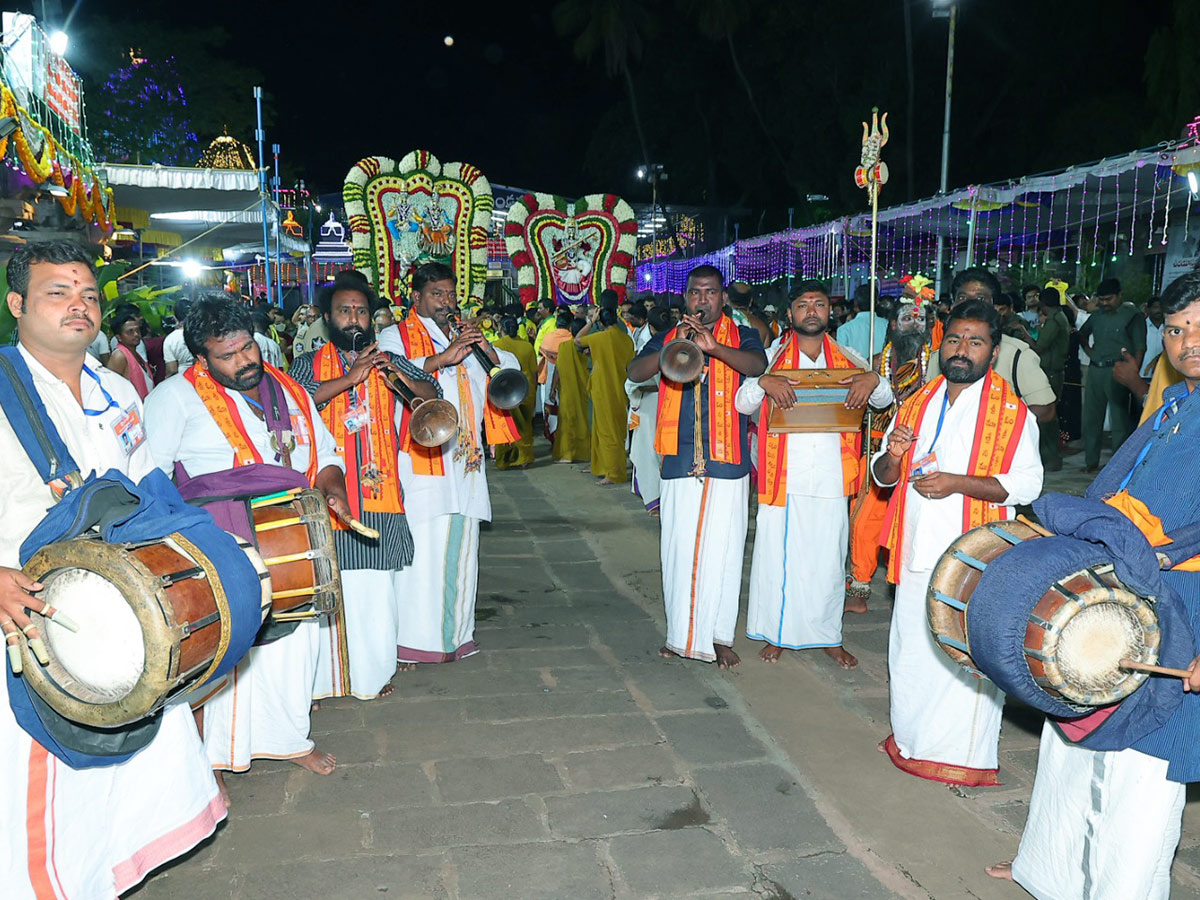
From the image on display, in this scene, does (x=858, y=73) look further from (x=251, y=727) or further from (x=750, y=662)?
(x=251, y=727)

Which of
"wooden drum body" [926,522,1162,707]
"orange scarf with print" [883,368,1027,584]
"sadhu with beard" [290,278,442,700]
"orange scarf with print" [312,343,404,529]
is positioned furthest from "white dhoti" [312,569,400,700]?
"wooden drum body" [926,522,1162,707]

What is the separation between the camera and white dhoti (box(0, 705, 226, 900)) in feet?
7.86

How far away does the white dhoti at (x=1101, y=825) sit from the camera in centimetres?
248

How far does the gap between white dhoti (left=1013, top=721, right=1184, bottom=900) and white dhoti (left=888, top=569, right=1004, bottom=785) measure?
0.73m

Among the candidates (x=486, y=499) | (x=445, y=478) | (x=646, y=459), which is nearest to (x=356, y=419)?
(x=445, y=478)

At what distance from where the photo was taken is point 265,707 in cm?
364

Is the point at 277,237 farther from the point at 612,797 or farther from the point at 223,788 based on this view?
the point at 612,797

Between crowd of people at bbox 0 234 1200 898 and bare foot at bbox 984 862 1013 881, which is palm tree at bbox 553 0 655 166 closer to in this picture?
crowd of people at bbox 0 234 1200 898

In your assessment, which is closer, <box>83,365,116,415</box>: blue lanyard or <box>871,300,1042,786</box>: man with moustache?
<box>83,365,116,415</box>: blue lanyard

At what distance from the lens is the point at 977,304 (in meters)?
3.50

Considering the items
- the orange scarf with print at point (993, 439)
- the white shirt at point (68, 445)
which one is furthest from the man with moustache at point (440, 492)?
Answer: the orange scarf with print at point (993, 439)

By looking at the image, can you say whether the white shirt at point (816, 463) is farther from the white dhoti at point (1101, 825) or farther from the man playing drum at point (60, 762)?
the man playing drum at point (60, 762)

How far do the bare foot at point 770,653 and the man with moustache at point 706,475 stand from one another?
185 mm

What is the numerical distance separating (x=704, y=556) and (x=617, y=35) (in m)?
34.0
